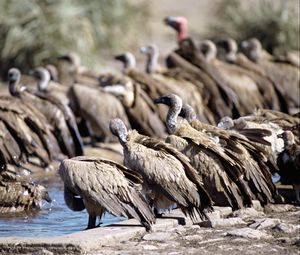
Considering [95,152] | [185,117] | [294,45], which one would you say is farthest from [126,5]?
[185,117]

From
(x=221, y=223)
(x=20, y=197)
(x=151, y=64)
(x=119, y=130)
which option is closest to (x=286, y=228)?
(x=221, y=223)

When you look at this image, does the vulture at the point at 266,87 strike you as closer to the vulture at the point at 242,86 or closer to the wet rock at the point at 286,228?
the vulture at the point at 242,86

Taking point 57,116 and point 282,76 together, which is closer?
point 57,116

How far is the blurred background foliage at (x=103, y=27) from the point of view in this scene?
22.8 metres

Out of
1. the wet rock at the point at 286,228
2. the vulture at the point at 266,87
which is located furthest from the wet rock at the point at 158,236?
the vulture at the point at 266,87

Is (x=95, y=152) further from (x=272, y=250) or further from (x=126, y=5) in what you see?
(x=126, y=5)

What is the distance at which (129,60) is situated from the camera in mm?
20172

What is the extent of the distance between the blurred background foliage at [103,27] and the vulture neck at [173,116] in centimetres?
1231

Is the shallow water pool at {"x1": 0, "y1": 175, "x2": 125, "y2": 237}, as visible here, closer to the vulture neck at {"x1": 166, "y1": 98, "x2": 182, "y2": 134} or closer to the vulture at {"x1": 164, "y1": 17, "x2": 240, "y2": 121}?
the vulture neck at {"x1": 166, "y1": 98, "x2": 182, "y2": 134}

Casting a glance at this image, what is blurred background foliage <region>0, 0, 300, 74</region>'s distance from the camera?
2280 cm

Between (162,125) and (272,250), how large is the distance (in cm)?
925

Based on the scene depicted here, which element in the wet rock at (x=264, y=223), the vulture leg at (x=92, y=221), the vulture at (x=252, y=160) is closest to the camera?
the wet rock at (x=264, y=223)

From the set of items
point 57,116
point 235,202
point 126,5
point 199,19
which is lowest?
point 199,19

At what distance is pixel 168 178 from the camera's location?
8.89 metres
